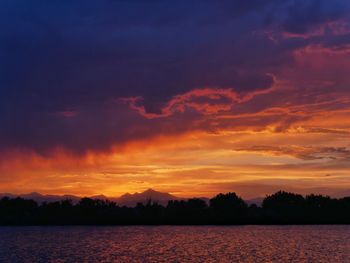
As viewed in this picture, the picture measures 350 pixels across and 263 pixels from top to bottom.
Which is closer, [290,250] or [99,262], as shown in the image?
[99,262]

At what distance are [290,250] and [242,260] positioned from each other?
76.0 feet

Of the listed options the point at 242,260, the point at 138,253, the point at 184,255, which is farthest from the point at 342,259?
the point at 138,253

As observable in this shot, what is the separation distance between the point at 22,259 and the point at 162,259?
24.2 metres

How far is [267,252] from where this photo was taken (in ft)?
321

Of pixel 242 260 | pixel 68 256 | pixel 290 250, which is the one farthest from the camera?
pixel 290 250

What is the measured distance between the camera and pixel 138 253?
100625 mm

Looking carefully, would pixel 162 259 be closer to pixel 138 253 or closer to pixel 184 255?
pixel 184 255

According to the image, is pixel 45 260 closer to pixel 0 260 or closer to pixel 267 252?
pixel 0 260

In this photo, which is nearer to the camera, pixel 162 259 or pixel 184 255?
pixel 162 259

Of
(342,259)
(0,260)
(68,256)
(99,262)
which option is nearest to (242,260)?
(342,259)

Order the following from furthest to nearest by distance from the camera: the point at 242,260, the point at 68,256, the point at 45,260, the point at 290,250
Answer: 1. the point at 290,250
2. the point at 68,256
3. the point at 45,260
4. the point at 242,260

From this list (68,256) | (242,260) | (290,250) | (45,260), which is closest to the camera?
(242,260)

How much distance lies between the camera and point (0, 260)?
291 ft

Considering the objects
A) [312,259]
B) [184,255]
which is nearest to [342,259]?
[312,259]
